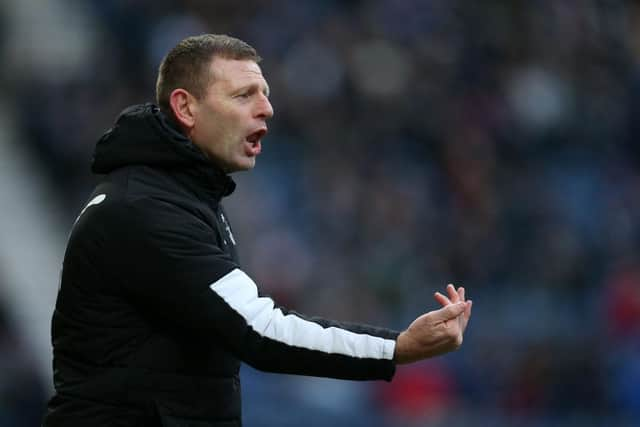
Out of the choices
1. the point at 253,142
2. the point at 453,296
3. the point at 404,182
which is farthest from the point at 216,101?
the point at 404,182

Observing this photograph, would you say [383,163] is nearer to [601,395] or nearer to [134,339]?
[601,395]

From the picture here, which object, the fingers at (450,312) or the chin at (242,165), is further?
the chin at (242,165)

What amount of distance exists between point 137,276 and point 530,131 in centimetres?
943

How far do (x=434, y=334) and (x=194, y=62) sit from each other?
101cm

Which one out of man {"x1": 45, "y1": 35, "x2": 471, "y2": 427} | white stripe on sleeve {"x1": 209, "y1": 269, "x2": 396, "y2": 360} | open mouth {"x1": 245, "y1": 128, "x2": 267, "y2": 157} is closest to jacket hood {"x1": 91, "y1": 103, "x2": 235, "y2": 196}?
man {"x1": 45, "y1": 35, "x2": 471, "y2": 427}

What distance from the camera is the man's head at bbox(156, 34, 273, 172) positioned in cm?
367

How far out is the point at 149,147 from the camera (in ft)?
11.8

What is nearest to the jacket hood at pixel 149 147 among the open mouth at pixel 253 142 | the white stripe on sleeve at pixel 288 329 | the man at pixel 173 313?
the man at pixel 173 313

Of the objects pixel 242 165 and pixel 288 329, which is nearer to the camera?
pixel 288 329

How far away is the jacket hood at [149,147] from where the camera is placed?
3.57 metres

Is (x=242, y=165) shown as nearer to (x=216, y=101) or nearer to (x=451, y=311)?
(x=216, y=101)

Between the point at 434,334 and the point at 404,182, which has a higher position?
the point at 404,182

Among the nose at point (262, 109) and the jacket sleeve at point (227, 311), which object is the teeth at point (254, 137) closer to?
the nose at point (262, 109)

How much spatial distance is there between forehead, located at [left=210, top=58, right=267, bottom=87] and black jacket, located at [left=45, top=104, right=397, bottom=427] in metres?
0.21
